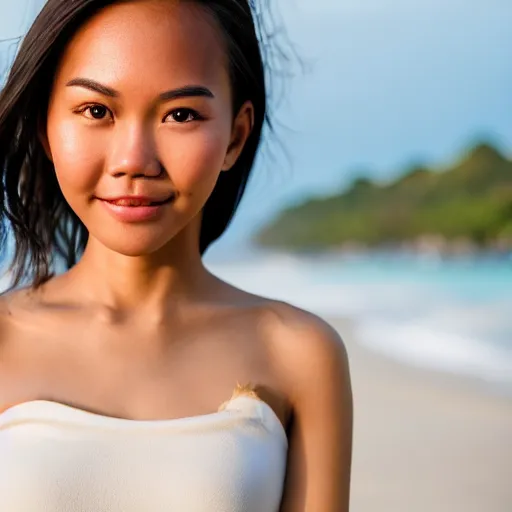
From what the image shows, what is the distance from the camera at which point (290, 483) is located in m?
1.48

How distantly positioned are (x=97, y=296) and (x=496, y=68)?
1740 centimetres

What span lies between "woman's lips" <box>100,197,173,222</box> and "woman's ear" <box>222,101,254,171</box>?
6.2 inches

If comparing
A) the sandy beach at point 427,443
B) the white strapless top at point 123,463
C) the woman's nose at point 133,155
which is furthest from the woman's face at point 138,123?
the sandy beach at point 427,443

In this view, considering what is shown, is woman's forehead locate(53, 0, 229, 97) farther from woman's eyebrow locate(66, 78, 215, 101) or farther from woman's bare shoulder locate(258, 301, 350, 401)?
woman's bare shoulder locate(258, 301, 350, 401)

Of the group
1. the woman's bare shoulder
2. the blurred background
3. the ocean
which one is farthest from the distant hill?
the woman's bare shoulder

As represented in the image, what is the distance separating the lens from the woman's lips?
135cm

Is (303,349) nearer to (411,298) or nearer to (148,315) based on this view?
(148,315)

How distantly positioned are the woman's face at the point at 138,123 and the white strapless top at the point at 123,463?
8.6 inches

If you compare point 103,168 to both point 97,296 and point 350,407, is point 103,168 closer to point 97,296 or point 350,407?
point 97,296

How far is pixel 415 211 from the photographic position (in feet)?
60.2

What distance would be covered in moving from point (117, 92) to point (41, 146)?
23cm

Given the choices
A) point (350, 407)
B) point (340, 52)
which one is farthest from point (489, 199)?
point (350, 407)

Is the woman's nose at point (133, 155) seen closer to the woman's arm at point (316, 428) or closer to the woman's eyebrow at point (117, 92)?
the woman's eyebrow at point (117, 92)

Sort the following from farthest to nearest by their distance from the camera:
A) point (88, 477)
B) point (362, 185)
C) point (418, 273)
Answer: point (362, 185)
point (418, 273)
point (88, 477)
